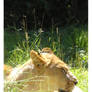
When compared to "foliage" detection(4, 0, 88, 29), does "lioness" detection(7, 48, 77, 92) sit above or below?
below

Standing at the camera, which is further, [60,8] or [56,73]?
[60,8]

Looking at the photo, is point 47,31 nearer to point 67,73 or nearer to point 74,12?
point 67,73

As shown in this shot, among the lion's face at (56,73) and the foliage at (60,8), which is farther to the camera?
the foliage at (60,8)

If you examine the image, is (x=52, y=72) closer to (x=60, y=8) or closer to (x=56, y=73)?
(x=56, y=73)

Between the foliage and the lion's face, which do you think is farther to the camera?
the foliage

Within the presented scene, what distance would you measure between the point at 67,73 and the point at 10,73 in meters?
0.48

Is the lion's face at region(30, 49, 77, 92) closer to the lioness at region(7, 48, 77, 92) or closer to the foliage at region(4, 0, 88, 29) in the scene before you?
the lioness at region(7, 48, 77, 92)

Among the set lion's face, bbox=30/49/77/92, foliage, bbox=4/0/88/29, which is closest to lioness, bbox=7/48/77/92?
lion's face, bbox=30/49/77/92

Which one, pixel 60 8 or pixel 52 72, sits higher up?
pixel 60 8

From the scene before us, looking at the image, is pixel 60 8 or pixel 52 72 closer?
pixel 52 72

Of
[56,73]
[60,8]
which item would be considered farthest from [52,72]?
[60,8]

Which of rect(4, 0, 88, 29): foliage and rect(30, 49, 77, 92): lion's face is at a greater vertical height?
rect(4, 0, 88, 29): foliage

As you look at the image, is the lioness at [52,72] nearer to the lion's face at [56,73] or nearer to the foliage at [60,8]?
the lion's face at [56,73]

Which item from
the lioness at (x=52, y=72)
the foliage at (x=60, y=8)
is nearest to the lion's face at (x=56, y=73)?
the lioness at (x=52, y=72)
